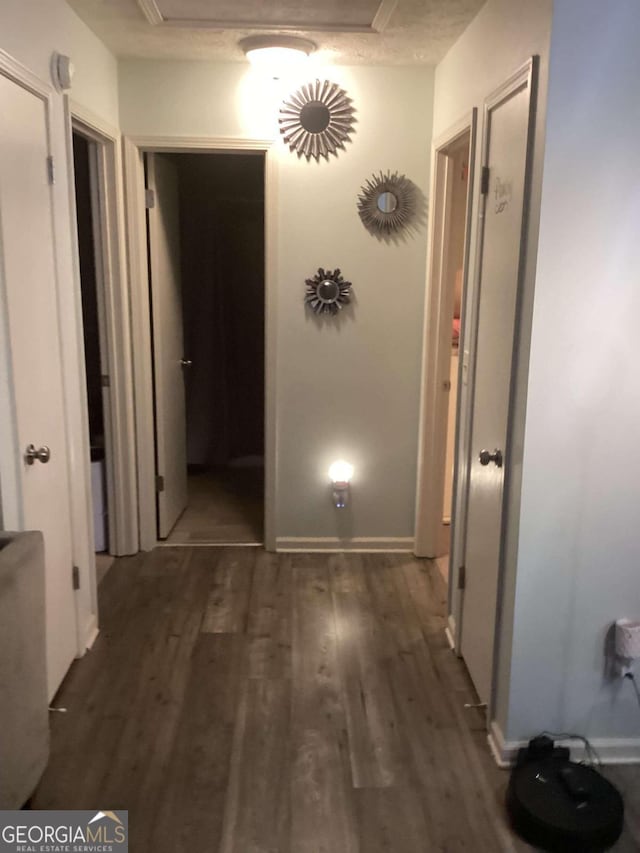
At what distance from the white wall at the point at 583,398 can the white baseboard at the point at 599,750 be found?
23mm

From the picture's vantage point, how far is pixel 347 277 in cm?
366

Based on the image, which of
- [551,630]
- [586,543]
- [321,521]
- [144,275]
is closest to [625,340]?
[586,543]

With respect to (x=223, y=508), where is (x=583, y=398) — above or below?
above

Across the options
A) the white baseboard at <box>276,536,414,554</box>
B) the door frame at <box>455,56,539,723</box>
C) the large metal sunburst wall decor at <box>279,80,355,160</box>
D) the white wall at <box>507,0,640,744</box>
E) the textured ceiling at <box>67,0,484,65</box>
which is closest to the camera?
the white wall at <box>507,0,640,744</box>

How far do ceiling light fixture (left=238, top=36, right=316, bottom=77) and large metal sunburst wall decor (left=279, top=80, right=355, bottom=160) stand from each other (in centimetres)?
19

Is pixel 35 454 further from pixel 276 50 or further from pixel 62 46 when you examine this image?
pixel 276 50

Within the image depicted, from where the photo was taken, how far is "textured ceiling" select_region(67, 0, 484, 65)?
106 inches

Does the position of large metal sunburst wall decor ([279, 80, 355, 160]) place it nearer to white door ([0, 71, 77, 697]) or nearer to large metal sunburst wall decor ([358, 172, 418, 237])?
large metal sunburst wall decor ([358, 172, 418, 237])

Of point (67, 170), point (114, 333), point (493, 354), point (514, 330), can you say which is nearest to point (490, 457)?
point (493, 354)

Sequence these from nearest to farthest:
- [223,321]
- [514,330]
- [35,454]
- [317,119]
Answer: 1. [514,330]
2. [35,454]
3. [317,119]
4. [223,321]

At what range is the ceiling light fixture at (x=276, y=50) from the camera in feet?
10.0

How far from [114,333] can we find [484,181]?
194 centimetres

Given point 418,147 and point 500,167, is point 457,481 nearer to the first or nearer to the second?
point 500,167

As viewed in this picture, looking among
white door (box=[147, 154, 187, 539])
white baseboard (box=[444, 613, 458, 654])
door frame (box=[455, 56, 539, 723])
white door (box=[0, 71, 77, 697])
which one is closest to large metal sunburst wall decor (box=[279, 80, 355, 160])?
white door (box=[147, 154, 187, 539])
